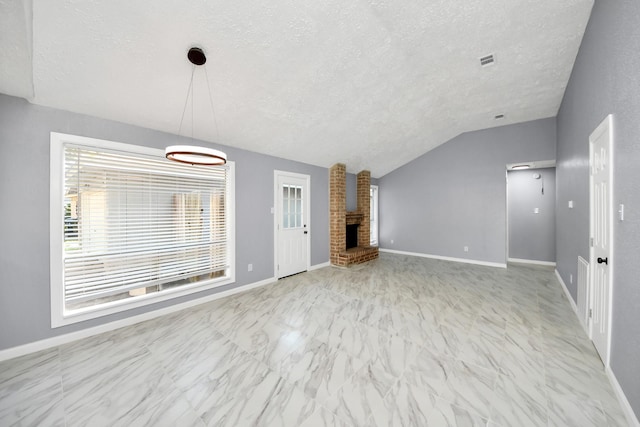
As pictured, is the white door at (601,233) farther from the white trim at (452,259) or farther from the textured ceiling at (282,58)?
the white trim at (452,259)

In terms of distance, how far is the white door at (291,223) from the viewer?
14.7ft

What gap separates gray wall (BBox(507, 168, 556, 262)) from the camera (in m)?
5.34

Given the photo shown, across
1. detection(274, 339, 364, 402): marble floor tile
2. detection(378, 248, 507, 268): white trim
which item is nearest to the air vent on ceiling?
detection(274, 339, 364, 402): marble floor tile

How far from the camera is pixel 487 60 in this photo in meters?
2.98

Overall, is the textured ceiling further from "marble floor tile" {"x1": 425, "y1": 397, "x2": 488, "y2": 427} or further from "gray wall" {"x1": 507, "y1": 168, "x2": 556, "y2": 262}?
"marble floor tile" {"x1": 425, "y1": 397, "x2": 488, "y2": 427}

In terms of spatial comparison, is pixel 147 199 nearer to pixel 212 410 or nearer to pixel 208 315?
pixel 208 315

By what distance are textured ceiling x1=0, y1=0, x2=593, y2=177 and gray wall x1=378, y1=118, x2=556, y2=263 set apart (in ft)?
4.05

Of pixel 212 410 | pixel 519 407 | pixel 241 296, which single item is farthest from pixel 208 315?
pixel 519 407

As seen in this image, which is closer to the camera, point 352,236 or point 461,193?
point 461,193

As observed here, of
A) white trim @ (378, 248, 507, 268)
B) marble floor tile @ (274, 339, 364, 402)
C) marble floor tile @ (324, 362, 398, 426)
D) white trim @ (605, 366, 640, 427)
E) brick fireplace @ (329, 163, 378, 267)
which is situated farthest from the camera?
brick fireplace @ (329, 163, 378, 267)

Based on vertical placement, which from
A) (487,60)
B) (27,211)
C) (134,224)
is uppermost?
(487,60)

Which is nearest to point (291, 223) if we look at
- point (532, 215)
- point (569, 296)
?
point (569, 296)

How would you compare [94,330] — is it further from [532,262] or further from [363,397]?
[532,262]

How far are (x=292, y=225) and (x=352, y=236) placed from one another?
215cm
